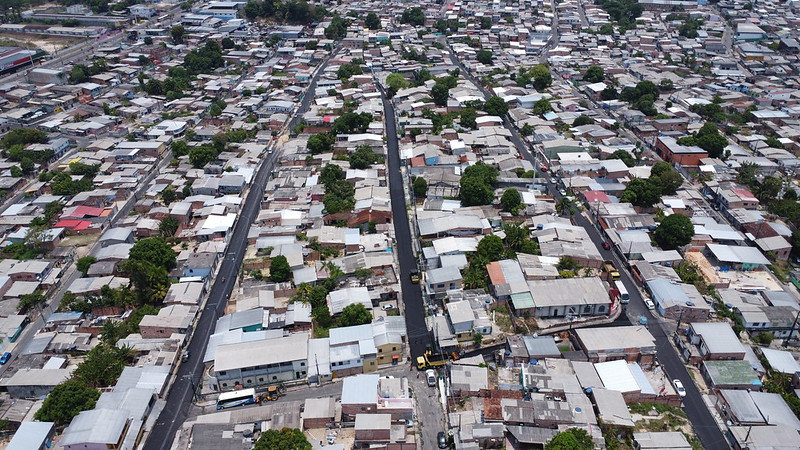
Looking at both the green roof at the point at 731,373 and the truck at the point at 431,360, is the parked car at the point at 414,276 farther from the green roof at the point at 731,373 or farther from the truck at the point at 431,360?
the green roof at the point at 731,373

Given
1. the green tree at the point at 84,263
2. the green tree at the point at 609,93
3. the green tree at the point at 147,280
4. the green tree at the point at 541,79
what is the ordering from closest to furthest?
the green tree at the point at 147,280
the green tree at the point at 84,263
the green tree at the point at 609,93
the green tree at the point at 541,79

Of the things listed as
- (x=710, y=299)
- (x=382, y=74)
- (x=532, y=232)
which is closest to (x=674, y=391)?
(x=710, y=299)

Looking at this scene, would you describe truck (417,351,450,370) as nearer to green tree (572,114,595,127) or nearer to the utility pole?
the utility pole

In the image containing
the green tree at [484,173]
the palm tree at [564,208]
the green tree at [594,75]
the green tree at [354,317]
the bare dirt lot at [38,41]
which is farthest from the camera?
the bare dirt lot at [38,41]

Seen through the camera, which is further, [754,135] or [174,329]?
[754,135]

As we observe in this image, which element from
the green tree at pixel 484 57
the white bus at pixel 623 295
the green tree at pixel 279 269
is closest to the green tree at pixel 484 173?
the white bus at pixel 623 295

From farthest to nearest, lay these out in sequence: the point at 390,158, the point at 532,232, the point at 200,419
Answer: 1. the point at 390,158
2. the point at 532,232
3. the point at 200,419

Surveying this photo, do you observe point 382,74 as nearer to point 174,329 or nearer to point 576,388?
point 174,329
